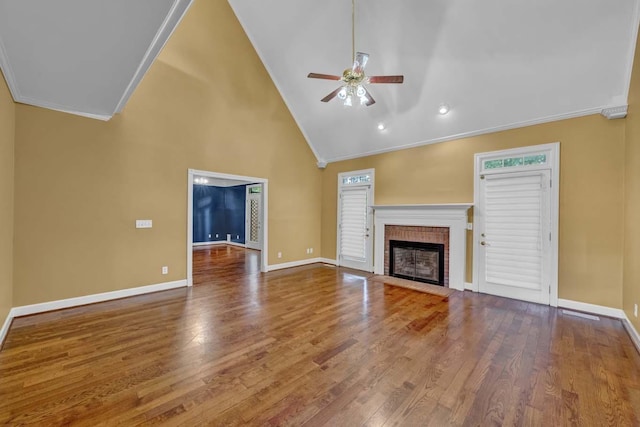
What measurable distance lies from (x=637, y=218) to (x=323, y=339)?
361 cm

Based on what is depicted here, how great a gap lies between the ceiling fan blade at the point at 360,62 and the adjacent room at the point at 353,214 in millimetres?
32

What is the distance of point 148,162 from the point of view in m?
4.33

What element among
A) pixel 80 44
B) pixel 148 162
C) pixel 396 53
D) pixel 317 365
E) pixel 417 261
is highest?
pixel 396 53

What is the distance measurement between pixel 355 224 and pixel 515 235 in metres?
3.14

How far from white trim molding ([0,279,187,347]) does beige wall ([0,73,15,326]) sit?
0.15 m

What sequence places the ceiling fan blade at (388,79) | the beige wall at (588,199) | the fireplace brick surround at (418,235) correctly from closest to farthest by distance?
the ceiling fan blade at (388,79) < the beige wall at (588,199) < the fireplace brick surround at (418,235)

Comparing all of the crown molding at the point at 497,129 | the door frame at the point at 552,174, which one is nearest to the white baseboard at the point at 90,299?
the crown molding at the point at 497,129

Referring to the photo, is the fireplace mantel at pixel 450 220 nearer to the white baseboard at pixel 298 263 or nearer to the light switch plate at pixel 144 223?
the white baseboard at pixel 298 263

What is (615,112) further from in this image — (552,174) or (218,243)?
(218,243)

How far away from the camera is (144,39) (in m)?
2.07

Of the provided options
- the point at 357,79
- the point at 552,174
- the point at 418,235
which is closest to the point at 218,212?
the point at 418,235

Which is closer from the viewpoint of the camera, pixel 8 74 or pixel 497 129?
pixel 8 74

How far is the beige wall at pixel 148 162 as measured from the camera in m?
3.45

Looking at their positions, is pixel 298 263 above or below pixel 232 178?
below
